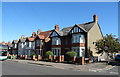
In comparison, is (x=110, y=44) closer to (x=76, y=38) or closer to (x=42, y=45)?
(x=76, y=38)

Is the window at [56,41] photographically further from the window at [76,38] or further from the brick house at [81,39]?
the window at [76,38]

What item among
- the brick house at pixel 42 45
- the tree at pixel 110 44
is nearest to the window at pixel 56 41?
the brick house at pixel 42 45

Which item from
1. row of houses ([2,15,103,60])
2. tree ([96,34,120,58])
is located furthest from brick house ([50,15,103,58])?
tree ([96,34,120,58])

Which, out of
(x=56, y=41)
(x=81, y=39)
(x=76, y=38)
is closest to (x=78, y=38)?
(x=76, y=38)

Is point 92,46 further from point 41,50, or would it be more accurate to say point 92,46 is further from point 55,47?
point 41,50

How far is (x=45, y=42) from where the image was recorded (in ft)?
133

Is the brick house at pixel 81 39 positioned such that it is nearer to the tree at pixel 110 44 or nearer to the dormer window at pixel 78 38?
the dormer window at pixel 78 38

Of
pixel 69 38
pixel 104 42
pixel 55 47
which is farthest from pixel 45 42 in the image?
pixel 104 42

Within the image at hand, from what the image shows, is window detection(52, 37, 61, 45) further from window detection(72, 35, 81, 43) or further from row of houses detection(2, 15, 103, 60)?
window detection(72, 35, 81, 43)

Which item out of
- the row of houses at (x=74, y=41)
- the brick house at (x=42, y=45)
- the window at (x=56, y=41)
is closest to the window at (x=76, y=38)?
the row of houses at (x=74, y=41)

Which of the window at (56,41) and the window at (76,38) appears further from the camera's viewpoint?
the window at (56,41)

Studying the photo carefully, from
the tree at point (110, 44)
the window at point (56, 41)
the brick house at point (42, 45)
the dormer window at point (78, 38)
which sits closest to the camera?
the tree at point (110, 44)

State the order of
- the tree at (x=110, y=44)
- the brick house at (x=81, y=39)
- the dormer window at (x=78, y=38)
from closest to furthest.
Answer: the tree at (x=110, y=44) → the brick house at (x=81, y=39) → the dormer window at (x=78, y=38)

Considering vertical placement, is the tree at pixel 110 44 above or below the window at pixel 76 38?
below
